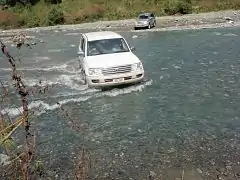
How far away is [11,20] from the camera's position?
70.0 meters

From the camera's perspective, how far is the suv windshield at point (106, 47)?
56.8 ft

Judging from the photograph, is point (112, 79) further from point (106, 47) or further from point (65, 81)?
point (65, 81)

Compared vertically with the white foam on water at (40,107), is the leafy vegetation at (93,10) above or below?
below

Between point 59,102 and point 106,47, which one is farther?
point 106,47

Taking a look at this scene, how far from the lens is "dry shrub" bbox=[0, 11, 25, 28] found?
2717 inches

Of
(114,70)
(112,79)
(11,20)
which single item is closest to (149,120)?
(112,79)

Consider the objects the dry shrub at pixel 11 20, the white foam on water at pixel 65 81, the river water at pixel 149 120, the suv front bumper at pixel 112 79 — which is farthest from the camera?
the dry shrub at pixel 11 20

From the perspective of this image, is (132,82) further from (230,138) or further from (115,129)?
(230,138)

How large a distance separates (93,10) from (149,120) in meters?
59.7

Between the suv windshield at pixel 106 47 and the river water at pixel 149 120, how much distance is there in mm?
1461

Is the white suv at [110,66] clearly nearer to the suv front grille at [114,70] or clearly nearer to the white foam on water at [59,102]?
the suv front grille at [114,70]

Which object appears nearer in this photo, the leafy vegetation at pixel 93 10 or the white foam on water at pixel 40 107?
the white foam on water at pixel 40 107

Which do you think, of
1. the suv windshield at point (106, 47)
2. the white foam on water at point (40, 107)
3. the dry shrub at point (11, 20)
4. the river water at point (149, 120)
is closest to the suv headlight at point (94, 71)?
the river water at point (149, 120)

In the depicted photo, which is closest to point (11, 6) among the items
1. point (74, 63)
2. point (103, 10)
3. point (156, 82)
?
point (103, 10)
